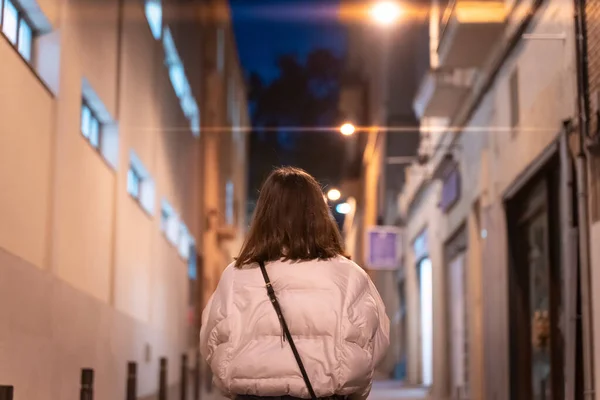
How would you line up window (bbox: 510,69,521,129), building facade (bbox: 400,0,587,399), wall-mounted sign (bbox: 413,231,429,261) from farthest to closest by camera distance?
wall-mounted sign (bbox: 413,231,429,261) < window (bbox: 510,69,521,129) < building facade (bbox: 400,0,587,399)

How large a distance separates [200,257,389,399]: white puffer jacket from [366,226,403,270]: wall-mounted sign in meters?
19.4

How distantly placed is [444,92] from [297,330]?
11636mm

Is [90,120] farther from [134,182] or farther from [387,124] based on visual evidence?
[387,124]

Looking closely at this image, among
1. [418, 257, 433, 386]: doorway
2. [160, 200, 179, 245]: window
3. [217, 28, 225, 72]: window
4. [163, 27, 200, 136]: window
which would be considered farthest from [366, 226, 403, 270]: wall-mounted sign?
[217, 28, 225, 72]: window

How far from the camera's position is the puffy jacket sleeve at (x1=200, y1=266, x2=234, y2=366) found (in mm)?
3102

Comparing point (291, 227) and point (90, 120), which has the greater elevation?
point (90, 120)

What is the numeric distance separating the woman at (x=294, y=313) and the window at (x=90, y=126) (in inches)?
263

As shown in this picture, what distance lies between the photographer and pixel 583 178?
25.2 feet

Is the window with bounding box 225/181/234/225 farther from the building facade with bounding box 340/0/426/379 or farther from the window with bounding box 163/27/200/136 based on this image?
the window with bounding box 163/27/200/136

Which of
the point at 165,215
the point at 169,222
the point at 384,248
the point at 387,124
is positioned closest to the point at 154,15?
the point at 165,215

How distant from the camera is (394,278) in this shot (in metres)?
25.4

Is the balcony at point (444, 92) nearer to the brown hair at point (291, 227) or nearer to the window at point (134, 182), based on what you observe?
the window at point (134, 182)

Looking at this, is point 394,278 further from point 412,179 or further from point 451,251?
point 451,251

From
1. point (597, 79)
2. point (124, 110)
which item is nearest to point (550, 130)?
point (597, 79)
